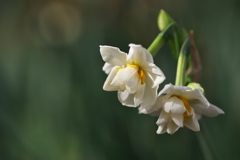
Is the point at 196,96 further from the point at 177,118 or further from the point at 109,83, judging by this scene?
the point at 109,83

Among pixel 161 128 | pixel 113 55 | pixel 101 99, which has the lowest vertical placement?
pixel 101 99

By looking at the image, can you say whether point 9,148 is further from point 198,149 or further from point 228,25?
point 228,25

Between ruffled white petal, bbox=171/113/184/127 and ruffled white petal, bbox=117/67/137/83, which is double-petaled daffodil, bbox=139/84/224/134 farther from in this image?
ruffled white petal, bbox=117/67/137/83

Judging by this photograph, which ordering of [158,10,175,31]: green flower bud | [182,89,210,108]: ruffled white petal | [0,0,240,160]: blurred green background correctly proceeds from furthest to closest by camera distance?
[0,0,240,160]: blurred green background, [158,10,175,31]: green flower bud, [182,89,210,108]: ruffled white petal

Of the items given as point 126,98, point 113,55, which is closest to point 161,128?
point 126,98

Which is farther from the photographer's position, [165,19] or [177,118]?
[165,19]

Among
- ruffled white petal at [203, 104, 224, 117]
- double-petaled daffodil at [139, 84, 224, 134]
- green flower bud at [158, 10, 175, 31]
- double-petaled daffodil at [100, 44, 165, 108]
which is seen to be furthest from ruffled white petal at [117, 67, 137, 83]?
green flower bud at [158, 10, 175, 31]

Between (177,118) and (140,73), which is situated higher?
(140,73)

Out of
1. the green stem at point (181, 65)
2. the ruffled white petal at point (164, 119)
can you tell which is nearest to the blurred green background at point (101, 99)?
the green stem at point (181, 65)
